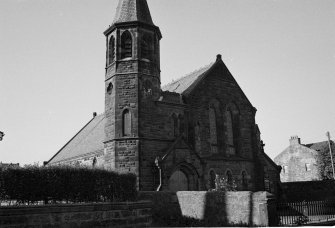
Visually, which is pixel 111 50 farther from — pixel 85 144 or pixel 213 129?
pixel 85 144

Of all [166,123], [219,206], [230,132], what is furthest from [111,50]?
[219,206]

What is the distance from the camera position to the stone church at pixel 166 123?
20750 millimetres

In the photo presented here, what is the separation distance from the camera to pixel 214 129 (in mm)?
25766

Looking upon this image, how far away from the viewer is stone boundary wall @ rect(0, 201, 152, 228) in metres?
10.5

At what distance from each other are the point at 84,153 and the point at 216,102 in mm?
13981

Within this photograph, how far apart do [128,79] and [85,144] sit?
585 inches

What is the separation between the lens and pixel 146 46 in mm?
23266

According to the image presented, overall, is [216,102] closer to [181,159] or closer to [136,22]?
[181,159]

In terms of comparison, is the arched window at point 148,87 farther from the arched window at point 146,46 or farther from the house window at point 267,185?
the house window at point 267,185

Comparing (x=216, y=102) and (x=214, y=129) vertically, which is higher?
(x=216, y=102)

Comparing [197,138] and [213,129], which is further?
[213,129]

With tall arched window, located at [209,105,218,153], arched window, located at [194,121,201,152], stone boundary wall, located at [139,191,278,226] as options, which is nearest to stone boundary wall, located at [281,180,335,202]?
tall arched window, located at [209,105,218,153]

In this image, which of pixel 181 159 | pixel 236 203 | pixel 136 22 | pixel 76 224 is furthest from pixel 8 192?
pixel 136 22

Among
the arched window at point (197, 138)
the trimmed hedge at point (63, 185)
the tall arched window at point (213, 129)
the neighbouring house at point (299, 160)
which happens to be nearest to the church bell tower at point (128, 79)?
the arched window at point (197, 138)
